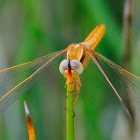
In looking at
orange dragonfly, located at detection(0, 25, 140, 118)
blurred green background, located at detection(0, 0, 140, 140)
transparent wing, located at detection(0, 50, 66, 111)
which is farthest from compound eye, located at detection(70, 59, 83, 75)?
blurred green background, located at detection(0, 0, 140, 140)

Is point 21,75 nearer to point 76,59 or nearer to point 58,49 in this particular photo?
point 76,59

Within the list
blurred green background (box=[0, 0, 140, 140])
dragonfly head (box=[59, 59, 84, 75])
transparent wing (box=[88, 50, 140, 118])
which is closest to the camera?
dragonfly head (box=[59, 59, 84, 75])

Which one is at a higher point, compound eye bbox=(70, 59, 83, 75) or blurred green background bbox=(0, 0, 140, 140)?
blurred green background bbox=(0, 0, 140, 140)

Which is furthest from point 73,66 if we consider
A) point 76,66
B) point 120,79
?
point 120,79

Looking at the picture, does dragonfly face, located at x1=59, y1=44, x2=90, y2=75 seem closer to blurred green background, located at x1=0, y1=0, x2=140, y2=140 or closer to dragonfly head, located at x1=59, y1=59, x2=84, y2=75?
dragonfly head, located at x1=59, y1=59, x2=84, y2=75

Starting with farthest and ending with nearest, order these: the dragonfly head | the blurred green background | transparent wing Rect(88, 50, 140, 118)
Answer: the blurred green background
transparent wing Rect(88, 50, 140, 118)
the dragonfly head

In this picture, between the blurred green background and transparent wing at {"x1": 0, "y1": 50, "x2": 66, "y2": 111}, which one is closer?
transparent wing at {"x1": 0, "y1": 50, "x2": 66, "y2": 111}

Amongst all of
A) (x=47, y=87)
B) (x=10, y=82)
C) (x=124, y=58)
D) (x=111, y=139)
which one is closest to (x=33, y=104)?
(x=47, y=87)
